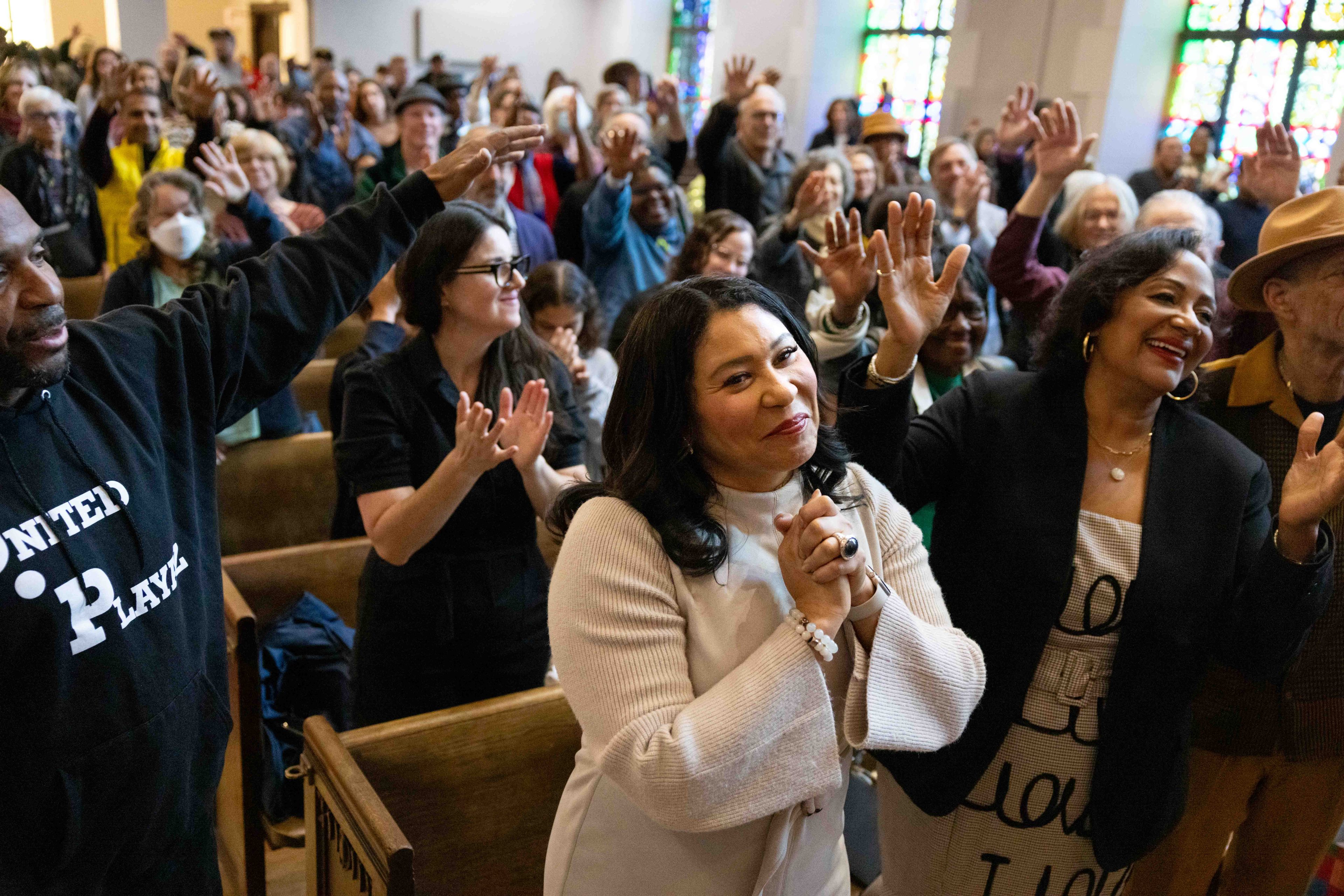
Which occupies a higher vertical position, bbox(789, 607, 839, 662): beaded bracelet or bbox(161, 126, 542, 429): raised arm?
bbox(161, 126, 542, 429): raised arm

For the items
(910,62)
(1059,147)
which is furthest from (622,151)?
(910,62)

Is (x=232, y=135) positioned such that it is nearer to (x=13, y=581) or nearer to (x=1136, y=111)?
(x=13, y=581)

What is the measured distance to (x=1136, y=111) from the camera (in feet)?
25.5

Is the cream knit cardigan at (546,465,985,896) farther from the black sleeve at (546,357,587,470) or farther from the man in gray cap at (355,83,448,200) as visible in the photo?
the man in gray cap at (355,83,448,200)

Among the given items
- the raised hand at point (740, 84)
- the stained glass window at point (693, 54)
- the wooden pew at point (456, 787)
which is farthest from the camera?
the stained glass window at point (693, 54)

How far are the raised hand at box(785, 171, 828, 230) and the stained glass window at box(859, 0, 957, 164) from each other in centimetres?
642

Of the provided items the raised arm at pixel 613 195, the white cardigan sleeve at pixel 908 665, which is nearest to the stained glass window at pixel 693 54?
the raised arm at pixel 613 195

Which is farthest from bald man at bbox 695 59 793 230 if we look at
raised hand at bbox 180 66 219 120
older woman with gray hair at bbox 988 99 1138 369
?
raised hand at bbox 180 66 219 120

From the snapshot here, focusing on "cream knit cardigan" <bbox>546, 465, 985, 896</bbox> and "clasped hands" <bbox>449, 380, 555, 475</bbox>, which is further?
"clasped hands" <bbox>449, 380, 555, 475</bbox>

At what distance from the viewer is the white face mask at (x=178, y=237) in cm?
314

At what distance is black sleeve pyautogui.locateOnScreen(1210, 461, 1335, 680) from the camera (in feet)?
5.09

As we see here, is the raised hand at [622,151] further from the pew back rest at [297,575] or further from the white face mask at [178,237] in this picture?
the pew back rest at [297,575]

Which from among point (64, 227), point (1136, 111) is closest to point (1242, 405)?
point (64, 227)

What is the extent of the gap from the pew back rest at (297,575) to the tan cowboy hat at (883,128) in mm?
3985
